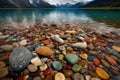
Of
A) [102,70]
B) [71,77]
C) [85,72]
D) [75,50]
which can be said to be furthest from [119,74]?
[75,50]

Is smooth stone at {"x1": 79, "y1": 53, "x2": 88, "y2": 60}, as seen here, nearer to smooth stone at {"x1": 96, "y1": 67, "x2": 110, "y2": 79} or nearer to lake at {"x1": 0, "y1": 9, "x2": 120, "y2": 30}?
smooth stone at {"x1": 96, "y1": 67, "x2": 110, "y2": 79}

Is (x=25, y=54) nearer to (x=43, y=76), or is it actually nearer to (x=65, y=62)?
(x=43, y=76)

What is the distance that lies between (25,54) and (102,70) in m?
2.26

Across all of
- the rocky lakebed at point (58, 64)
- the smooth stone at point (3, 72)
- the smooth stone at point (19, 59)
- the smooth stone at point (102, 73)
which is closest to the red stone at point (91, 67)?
the rocky lakebed at point (58, 64)

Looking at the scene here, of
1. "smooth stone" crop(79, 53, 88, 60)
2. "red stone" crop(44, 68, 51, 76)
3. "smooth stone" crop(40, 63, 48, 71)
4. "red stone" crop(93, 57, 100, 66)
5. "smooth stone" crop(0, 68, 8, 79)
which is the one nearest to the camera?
"smooth stone" crop(0, 68, 8, 79)

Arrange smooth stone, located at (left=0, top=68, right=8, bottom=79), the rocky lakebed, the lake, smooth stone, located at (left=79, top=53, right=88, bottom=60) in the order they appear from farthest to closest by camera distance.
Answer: the lake < smooth stone, located at (left=79, top=53, right=88, bottom=60) < the rocky lakebed < smooth stone, located at (left=0, top=68, right=8, bottom=79)

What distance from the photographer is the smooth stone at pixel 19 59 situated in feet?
9.08

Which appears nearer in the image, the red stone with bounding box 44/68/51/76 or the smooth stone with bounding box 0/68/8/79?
the smooth stone with bounding box 0/68/8/79

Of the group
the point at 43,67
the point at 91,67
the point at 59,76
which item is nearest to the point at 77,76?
the point at 59,76

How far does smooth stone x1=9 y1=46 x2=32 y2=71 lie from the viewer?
9.08ft

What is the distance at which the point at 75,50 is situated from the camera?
414 cm

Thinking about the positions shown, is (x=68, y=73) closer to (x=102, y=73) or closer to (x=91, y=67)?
(x=91, y=67)

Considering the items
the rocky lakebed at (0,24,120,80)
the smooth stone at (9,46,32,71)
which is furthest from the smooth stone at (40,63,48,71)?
the smooth stone at (9,46,32,71)

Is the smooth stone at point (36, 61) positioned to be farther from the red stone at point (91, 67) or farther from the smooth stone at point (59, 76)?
the red stone at point (91, 67)
